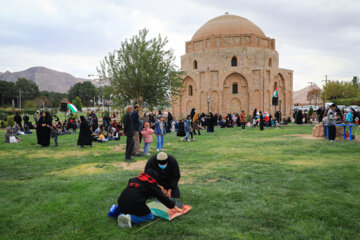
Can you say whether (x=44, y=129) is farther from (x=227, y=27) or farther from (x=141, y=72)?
(x=227, y=27)

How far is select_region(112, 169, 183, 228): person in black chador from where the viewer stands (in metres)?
3.76

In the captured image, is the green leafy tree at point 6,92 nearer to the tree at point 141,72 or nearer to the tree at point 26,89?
the tree at point 26,89

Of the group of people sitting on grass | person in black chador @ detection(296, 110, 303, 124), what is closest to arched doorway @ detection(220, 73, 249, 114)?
person in black chador @ detection(296, 110, 303, 124)

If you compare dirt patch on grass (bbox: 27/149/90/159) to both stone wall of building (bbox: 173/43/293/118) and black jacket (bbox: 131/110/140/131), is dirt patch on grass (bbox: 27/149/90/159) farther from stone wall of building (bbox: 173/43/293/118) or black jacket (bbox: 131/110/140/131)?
stone wall of building (bbox: 173/43/293/118)

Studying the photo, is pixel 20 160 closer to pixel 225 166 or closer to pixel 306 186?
pixel 225 166

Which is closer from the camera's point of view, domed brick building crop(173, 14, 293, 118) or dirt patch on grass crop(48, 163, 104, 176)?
dirt patch on grass crop(48, 163, 104, 176)

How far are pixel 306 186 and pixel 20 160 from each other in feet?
28.9

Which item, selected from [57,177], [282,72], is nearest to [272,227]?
[57,177]

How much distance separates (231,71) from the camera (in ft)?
119

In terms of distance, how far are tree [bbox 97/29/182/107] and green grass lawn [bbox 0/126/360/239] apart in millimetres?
14202

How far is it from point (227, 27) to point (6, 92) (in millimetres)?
63601

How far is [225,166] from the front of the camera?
7.46 metres

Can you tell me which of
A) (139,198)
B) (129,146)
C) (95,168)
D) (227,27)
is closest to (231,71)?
(227,27)

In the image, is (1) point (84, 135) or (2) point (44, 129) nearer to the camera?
(1) point (84, 135)
